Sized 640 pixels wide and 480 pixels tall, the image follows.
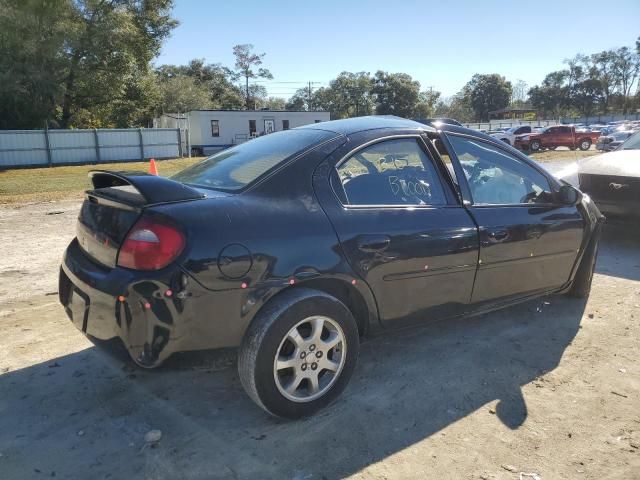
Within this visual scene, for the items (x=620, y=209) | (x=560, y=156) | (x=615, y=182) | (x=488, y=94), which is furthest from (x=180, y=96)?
(x=488, y=94)

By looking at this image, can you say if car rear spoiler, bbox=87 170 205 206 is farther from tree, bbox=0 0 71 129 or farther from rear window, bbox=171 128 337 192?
tree, bbox=0 0 71 129

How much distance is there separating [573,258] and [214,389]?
298 centimetres

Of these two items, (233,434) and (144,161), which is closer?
(233,434)

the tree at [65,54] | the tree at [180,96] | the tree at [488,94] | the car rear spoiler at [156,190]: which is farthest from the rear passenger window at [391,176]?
the tree at [488,94]

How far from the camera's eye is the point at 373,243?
2.99m

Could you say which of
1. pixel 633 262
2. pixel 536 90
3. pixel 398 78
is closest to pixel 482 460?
pixel 633 262

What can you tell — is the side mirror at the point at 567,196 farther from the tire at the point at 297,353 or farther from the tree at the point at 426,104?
the tree at the point at 426,104

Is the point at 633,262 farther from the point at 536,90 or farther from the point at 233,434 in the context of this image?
the point at 536,90

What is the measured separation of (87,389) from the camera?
3.23 meters

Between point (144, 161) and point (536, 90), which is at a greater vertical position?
point (536, 90)

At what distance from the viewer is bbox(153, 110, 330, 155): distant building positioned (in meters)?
42.1

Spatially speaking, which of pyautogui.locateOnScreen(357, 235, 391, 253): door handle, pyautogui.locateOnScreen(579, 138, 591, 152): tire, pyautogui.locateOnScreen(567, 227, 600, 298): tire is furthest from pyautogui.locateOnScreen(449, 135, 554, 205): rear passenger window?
pyautogui.locateOnScreen(579, 138, 591, 152): tire

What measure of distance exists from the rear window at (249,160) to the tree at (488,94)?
327ft

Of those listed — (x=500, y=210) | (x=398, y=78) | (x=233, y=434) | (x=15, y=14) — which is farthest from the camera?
(x=398, y=78)
